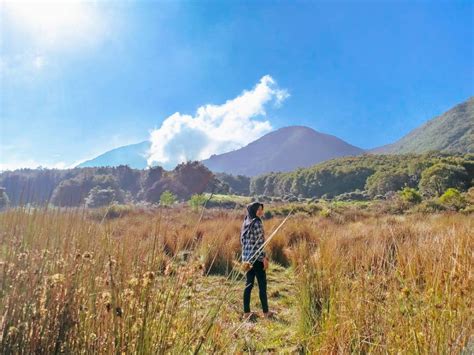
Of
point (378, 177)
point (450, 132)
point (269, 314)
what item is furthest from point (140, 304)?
point (450, 132)

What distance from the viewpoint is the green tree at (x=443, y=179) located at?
39.6 metres

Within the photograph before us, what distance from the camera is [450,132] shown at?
11706 cm

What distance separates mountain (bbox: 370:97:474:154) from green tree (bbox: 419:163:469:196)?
60.5 metres

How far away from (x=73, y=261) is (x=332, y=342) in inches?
76.2

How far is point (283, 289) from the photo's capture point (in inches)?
239

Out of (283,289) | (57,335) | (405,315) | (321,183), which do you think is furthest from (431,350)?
(321,183)

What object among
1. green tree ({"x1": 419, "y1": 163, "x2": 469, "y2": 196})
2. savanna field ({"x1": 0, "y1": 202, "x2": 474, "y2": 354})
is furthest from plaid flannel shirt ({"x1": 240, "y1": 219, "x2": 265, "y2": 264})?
green tree ({"x1": 419, "y1": 163, "x2": 469, "y2": 196})

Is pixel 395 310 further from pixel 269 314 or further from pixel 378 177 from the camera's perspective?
pixel 378 177

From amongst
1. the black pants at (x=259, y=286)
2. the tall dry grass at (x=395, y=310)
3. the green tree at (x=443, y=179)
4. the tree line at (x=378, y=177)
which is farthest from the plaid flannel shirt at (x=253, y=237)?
the green tree at (x=443, y=179)

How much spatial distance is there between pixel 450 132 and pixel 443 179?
94.3m

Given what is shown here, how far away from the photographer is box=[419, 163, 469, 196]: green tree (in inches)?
1560

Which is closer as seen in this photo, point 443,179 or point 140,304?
point 140,304

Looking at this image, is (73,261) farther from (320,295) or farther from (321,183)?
(321,183)

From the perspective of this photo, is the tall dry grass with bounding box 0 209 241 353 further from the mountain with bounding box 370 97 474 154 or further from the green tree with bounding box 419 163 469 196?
the mountain with bounding box 370 97 474 154
